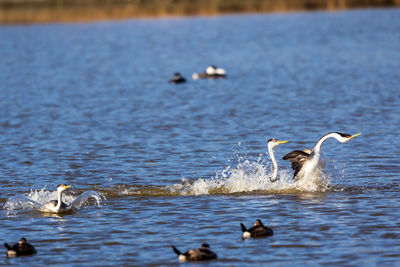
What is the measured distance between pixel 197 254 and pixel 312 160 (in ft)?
16.1

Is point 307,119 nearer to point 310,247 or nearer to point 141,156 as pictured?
point 141,156

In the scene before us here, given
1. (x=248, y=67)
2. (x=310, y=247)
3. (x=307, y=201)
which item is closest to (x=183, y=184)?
(x=307, y=201)

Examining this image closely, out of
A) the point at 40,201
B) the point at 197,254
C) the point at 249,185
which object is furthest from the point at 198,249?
the point at 40,201

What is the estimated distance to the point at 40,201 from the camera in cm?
1396

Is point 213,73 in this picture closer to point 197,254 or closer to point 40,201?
point 40,201

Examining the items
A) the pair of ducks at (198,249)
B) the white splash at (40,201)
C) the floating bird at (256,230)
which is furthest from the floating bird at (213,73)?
the floating bird at (256,230)

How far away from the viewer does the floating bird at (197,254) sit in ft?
33.3

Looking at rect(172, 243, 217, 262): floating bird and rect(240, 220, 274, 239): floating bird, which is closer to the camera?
rect(172, 243, 217, 262): floating bird

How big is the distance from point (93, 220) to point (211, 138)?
738cm

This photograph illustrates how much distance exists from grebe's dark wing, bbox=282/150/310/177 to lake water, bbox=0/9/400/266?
1.12ft

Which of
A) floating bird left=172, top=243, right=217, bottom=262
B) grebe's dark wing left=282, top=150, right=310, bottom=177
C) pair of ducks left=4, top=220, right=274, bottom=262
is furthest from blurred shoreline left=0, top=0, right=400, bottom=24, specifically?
floating bird left=172, top=243, right=217, bottom=262

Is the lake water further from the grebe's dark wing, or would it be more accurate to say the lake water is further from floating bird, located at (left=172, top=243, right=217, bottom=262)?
the grebe's dark wing

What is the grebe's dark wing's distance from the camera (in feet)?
48.1

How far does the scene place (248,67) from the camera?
36531mm
